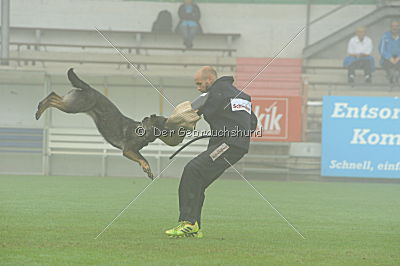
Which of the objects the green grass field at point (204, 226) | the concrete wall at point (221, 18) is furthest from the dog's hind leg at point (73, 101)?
the concrete wall at point (221, 18)

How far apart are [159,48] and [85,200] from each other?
945 cm

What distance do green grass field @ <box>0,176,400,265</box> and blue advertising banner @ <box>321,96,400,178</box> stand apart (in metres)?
2.40

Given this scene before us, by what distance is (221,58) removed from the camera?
23.4 m

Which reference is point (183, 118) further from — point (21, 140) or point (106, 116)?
point (21, 140)

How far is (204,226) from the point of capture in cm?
1137

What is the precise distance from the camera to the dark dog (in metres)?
8.99

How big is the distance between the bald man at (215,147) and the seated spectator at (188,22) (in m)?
14.0

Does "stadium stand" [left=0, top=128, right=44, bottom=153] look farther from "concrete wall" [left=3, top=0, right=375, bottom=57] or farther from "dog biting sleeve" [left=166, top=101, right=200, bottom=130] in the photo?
"dog biting sleeve" [left=166, top=101, right=200, bottom=130]

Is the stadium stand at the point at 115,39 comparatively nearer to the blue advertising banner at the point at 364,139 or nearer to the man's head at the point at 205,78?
the blue advertising banner at the point at 364,139

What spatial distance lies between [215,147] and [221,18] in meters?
14.8

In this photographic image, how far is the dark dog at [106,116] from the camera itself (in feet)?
29.5

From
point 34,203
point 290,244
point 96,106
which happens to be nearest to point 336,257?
point 290,244

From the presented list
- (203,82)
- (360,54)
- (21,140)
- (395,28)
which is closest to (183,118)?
(203,82)

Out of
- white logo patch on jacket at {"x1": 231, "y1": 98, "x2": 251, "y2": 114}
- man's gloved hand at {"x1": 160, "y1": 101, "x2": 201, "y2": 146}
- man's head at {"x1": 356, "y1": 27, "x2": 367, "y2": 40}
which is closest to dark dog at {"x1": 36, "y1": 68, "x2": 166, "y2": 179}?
man's gloved hand at {"x1": 160, "y1": 101, "x2": 201, "y2": 146}
